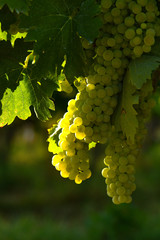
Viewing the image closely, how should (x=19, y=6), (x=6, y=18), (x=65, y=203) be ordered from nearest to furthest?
(x=19, y=6), (x=6, y=18), (x=65, y=203)

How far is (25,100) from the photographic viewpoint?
3.69 feet

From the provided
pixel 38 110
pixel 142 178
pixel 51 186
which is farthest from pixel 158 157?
pixel 38 110

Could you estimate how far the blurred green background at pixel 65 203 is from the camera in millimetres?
5578

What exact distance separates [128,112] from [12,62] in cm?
31

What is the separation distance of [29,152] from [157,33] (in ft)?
50.1

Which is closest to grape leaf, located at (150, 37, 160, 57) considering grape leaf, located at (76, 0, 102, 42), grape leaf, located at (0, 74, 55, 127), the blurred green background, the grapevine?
the grapevine

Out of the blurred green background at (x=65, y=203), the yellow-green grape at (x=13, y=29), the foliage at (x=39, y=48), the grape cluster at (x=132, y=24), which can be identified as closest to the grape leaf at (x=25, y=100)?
the foliage at (x=39, y=48)

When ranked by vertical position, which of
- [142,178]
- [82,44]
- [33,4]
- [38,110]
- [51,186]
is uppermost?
[33,4]

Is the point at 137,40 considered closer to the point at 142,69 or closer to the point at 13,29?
the point at 142,69

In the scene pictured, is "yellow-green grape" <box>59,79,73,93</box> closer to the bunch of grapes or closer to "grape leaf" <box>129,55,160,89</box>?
the bunch of grapes

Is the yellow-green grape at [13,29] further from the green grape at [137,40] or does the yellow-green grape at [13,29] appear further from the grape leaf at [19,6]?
the green grape at [137,40]

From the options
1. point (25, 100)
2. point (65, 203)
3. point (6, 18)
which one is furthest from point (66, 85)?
point (65, 203)

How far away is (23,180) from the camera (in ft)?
→ 38.4

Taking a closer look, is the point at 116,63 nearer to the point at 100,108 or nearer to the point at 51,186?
the point at 100,108
